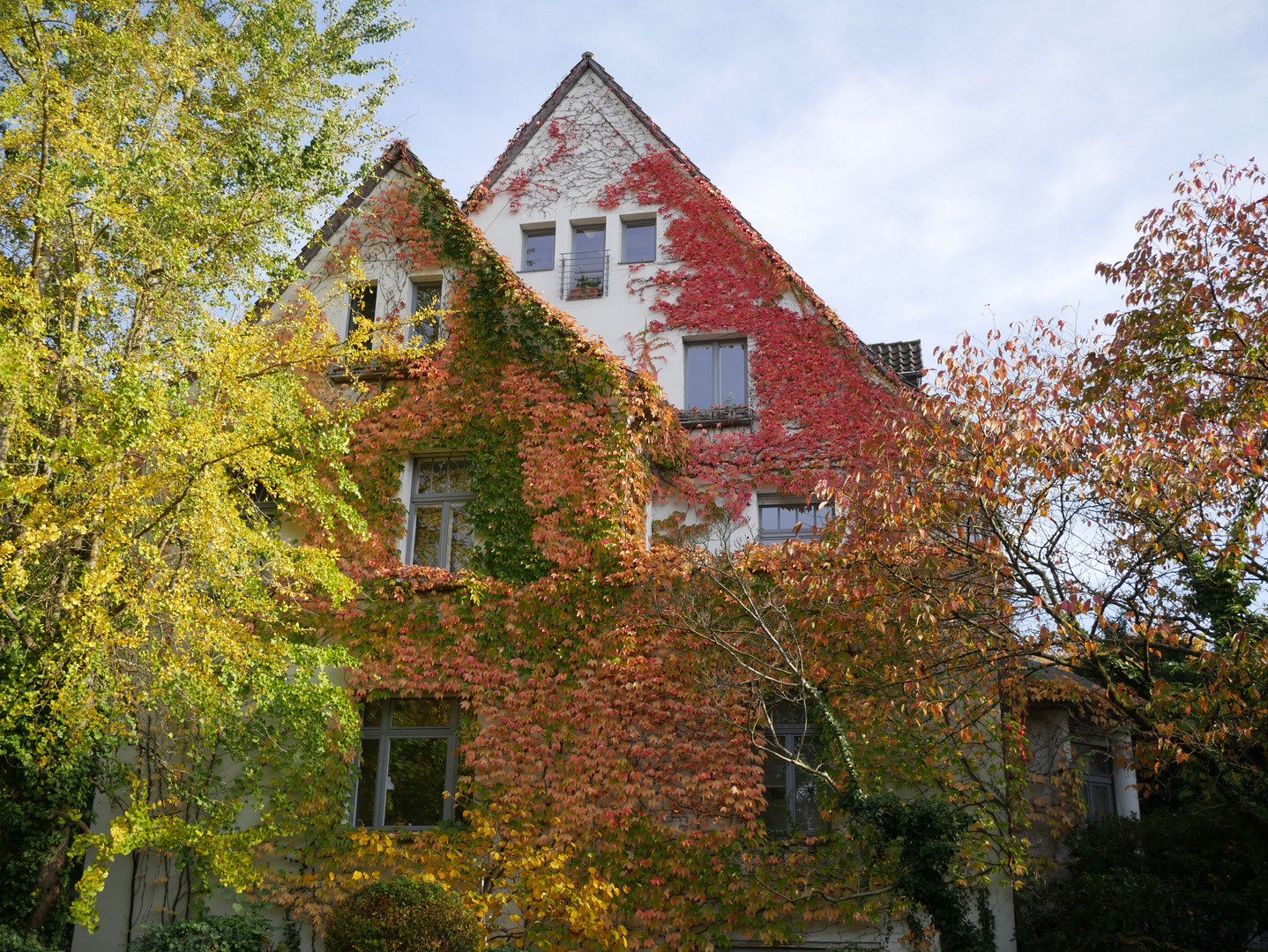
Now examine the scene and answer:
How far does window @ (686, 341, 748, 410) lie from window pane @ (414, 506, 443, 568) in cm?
420

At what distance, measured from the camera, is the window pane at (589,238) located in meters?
17.5

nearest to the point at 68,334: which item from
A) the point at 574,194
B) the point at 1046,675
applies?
the point at 574,194

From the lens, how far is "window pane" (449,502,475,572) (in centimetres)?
1383

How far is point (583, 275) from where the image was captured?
17.2m

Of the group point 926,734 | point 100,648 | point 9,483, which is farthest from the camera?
point 926,734

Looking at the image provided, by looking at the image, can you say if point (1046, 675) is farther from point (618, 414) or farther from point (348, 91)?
point (348, 91)

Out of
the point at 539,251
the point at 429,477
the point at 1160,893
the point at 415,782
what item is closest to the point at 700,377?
the point at 539,251

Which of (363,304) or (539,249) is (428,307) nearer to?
(363,304)

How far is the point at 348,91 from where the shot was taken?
579 inches

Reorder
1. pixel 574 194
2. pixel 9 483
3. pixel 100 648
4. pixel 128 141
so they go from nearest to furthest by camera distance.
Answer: pixel 9 483 → pixel 100 648 → pixel 128 141 → pixel 574 194

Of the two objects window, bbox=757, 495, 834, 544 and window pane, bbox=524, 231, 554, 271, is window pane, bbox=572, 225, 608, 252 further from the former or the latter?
window, bbox=757, 495, 834, 544

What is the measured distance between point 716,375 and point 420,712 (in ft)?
21.9

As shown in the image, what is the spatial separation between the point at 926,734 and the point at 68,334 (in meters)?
9.81

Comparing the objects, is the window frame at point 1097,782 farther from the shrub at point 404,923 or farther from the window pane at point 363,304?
the window pane at point 363,304
